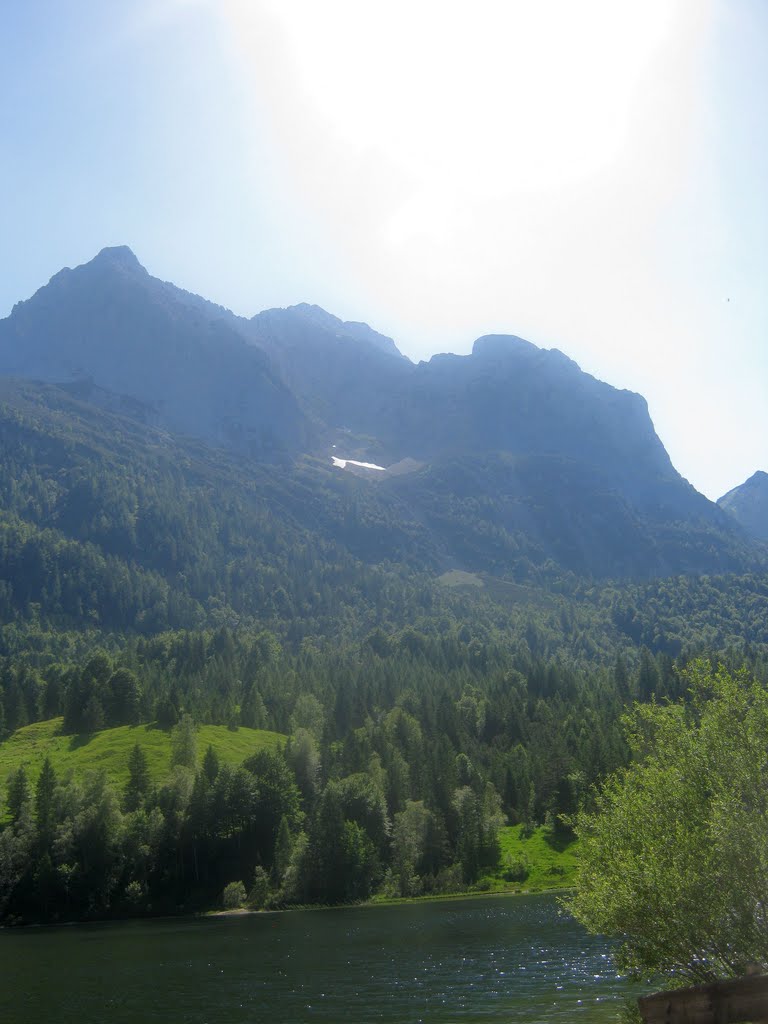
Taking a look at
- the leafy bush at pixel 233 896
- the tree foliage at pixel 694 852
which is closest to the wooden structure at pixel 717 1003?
the tree foliage at pixel 694 852

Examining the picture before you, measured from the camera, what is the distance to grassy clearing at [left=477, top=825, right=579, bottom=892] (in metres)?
129

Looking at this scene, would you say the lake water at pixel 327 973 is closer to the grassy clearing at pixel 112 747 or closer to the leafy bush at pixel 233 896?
the leafy bush at pixel 233 896

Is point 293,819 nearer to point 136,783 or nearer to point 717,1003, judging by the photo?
point 136,783

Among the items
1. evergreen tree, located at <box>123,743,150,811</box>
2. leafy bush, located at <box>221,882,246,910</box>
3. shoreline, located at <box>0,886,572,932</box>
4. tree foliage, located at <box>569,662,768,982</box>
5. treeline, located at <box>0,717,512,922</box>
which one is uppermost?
tree foliage, located at <box>569,662,768,982</box>

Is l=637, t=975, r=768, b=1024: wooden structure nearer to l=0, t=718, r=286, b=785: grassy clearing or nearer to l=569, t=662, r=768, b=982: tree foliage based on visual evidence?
l=569, t=662, r=768, b=982: tree foliage

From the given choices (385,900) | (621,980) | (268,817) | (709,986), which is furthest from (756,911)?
(268,817)

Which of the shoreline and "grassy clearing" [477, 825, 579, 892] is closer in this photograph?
the shoreline

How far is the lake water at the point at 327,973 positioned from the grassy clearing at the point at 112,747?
5569cm

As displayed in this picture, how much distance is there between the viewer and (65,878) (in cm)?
12306

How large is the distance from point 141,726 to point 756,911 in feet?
580

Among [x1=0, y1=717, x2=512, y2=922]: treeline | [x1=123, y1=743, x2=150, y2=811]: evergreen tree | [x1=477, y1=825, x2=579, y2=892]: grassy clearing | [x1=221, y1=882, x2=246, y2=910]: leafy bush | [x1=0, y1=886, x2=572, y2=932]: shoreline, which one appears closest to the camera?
[x1=0, y1=886, x2=572, y2=932]: shoreline

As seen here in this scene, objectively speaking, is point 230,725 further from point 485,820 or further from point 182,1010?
point 182,1010

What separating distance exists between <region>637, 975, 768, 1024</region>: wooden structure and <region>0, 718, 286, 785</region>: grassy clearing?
147801 mm

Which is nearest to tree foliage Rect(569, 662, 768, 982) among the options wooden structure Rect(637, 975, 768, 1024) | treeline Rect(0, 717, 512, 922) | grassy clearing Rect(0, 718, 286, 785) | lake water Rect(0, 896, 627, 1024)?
wooden structure Rect(637, 975, 768, 1024)
